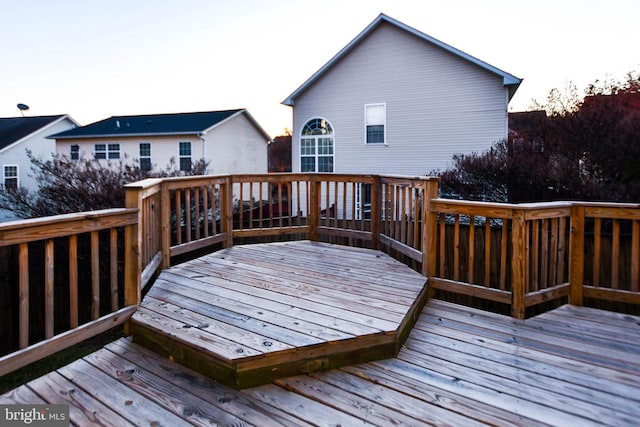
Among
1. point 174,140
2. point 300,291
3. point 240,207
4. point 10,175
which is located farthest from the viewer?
point 10,175

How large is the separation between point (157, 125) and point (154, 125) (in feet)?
0.58

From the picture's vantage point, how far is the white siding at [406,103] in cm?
1136

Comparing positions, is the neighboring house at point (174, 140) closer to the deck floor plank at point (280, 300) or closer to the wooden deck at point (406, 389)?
the deck floor plank at point (280, 300)

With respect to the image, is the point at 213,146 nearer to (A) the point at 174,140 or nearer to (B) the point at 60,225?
(A) the point at 174,140

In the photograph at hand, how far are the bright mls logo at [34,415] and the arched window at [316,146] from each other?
40.0ft

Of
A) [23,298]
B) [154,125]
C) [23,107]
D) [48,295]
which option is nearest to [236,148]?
[154,125]

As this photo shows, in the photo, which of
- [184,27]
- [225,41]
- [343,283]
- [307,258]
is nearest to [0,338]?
[307,258]

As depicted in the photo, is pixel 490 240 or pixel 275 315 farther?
pixel 490 240

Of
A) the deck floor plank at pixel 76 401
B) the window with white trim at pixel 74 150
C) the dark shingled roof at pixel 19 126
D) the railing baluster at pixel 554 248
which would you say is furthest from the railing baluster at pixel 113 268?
the dark shingled roof at pixel 19 126

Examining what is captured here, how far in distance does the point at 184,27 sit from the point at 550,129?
960cm

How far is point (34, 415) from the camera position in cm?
192

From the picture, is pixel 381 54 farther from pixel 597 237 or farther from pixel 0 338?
pixel 0 338

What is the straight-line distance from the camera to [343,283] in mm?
3691

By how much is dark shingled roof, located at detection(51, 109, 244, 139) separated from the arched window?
4.94 meters
